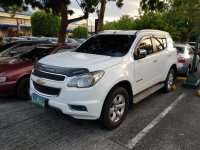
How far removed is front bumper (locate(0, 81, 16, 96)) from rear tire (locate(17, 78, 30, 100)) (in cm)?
16

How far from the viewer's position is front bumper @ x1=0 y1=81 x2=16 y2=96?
5164 mm

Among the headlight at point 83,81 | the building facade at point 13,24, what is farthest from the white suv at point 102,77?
the building facade at point 13,24

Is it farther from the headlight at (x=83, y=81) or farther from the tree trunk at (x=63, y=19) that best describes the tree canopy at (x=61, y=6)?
the headlight at (x=83, y=81)

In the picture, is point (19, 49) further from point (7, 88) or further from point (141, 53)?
point (141, 53)

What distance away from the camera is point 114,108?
13.9 ft

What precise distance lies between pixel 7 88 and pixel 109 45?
2526 mm

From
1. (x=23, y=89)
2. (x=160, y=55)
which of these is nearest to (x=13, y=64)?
(x=23, y=89)

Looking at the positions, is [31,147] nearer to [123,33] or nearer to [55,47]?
[123,33]

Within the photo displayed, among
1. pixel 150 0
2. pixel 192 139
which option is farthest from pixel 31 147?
pixel 150 0

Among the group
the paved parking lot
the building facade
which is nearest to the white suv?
the paved parking lot

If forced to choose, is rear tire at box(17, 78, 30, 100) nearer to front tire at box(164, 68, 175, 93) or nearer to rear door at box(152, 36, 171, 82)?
rear door at box(152, 36, 171, 82)

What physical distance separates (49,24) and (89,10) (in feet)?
126

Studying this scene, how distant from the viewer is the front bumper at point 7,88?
5.16 metres

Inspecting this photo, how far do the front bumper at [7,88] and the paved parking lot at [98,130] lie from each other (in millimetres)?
325
